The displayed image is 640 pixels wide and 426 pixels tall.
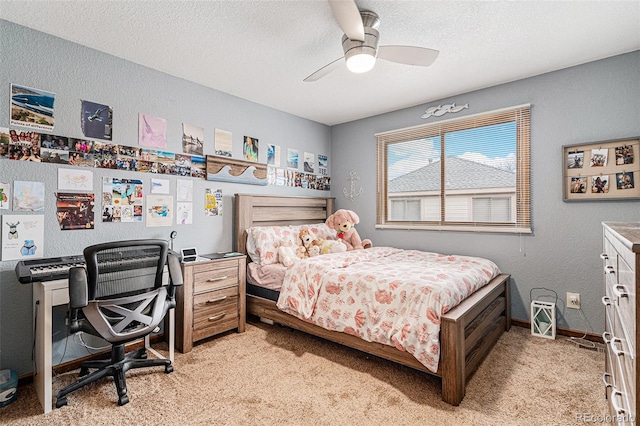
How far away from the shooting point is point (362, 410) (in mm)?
1817

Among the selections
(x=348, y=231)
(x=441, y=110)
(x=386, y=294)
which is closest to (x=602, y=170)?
(x=441, y=110)

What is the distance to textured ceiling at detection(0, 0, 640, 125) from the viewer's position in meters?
2.00

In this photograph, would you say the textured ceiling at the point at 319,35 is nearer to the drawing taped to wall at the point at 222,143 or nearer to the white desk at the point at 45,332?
the drawing taped to wall at the point at 222,143

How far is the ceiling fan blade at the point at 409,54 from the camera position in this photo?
6.83 ft

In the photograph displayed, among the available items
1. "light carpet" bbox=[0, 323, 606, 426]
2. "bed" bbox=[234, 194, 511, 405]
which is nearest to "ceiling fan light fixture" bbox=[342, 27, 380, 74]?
"bed" bbox=[234, 194, 511, 405]

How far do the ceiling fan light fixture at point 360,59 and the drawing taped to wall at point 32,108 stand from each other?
2.21 metres

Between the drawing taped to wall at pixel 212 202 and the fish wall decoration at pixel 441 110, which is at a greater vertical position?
the fish wall decoration at pixel 441 110

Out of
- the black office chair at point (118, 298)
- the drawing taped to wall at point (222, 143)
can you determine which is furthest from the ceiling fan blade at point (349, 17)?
the drawing taped to wall at point (222, 143)

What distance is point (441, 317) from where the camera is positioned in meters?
1.92

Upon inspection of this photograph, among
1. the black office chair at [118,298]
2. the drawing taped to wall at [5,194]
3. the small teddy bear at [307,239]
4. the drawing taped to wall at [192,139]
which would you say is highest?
the drawing taped to wall at [192,139]

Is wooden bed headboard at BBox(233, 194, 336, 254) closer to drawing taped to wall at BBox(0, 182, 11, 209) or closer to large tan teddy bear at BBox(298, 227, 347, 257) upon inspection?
large tan teddy bear at BBox(298, 227, 347, 257)

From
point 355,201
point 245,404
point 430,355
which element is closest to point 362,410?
point 430,355

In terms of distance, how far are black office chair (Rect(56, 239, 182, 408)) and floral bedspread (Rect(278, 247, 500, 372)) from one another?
3.49 feet

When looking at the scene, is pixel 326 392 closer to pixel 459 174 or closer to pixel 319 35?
pixel 319 35
